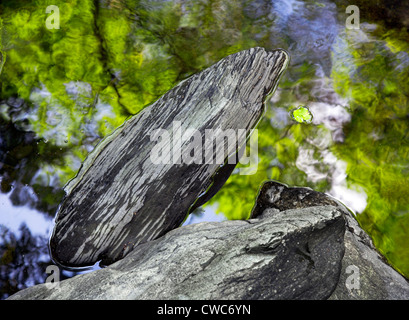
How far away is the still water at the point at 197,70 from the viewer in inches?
143

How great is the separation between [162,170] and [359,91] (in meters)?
3.08

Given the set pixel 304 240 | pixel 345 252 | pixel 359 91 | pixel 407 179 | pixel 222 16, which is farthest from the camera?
pixel 222 16

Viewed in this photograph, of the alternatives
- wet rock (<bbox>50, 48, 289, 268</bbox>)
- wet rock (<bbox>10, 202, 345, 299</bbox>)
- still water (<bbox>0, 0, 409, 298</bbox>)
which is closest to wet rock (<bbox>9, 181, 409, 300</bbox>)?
wet rock (<bbox>10, 202, 345, 299</bbox>)

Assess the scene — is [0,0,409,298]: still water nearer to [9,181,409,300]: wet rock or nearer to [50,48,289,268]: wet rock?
[50,48,289,268]: wet rock

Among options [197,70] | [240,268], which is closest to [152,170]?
[240,268]

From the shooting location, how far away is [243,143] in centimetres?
398

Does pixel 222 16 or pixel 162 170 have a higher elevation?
pixel 222 16

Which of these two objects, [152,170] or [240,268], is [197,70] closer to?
[152,170]

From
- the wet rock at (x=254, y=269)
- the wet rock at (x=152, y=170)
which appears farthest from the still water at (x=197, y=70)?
the wet rock at (x=254, y=269)

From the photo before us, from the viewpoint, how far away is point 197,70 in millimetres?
4316

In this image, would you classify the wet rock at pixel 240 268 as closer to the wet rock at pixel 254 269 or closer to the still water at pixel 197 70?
the wet rock at pixel 254 269

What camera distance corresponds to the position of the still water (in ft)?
11.9
